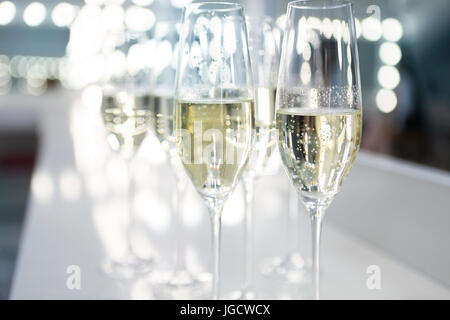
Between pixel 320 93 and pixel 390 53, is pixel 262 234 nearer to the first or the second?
pixel 320 93

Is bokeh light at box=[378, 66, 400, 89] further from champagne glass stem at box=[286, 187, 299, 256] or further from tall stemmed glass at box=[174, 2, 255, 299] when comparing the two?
tall stemmed glass at box=[174, 2, 255, 299]

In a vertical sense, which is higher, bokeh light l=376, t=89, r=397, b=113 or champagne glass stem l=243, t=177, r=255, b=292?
bokeh light l=376, t=89, r=397, b=113

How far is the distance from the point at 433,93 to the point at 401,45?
0.57 m

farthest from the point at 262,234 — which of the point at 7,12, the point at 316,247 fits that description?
the point at 7,12

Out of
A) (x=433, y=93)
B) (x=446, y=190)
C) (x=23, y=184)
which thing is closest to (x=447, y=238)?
(x=446, y=190)

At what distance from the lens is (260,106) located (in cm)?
71

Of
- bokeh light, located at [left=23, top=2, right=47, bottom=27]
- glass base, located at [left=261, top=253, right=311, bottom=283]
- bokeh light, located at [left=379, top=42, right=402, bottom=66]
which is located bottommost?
glass base, located at [left=261, top=253, right=311, bottom=283]

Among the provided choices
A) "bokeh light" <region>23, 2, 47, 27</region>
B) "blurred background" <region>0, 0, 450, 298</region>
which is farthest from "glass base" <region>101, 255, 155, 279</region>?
"bokeh light" <region>23, 2, 47, 27</region>

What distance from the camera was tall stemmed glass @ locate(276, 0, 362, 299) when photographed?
527mm

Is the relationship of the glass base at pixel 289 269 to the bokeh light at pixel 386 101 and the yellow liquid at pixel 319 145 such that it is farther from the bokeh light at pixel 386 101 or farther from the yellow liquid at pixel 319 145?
the bokeh light at pixel 386 101

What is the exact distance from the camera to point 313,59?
1.74 feet

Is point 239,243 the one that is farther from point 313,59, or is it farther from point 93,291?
point 313,59

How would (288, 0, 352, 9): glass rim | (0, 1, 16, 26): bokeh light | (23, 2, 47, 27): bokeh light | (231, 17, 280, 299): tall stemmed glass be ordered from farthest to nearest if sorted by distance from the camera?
1. (0, 1, 16, 26): bokeh light
2. (23, 2, 47, 27): bokeh light
3. (231, 17, 280, 299): tall stemmed glass
4. (288, 0, 352, 9): glass rim

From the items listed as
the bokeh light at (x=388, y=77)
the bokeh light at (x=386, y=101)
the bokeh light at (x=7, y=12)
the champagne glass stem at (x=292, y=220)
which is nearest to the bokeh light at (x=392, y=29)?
the bokeh light at (x=388, y=77)
